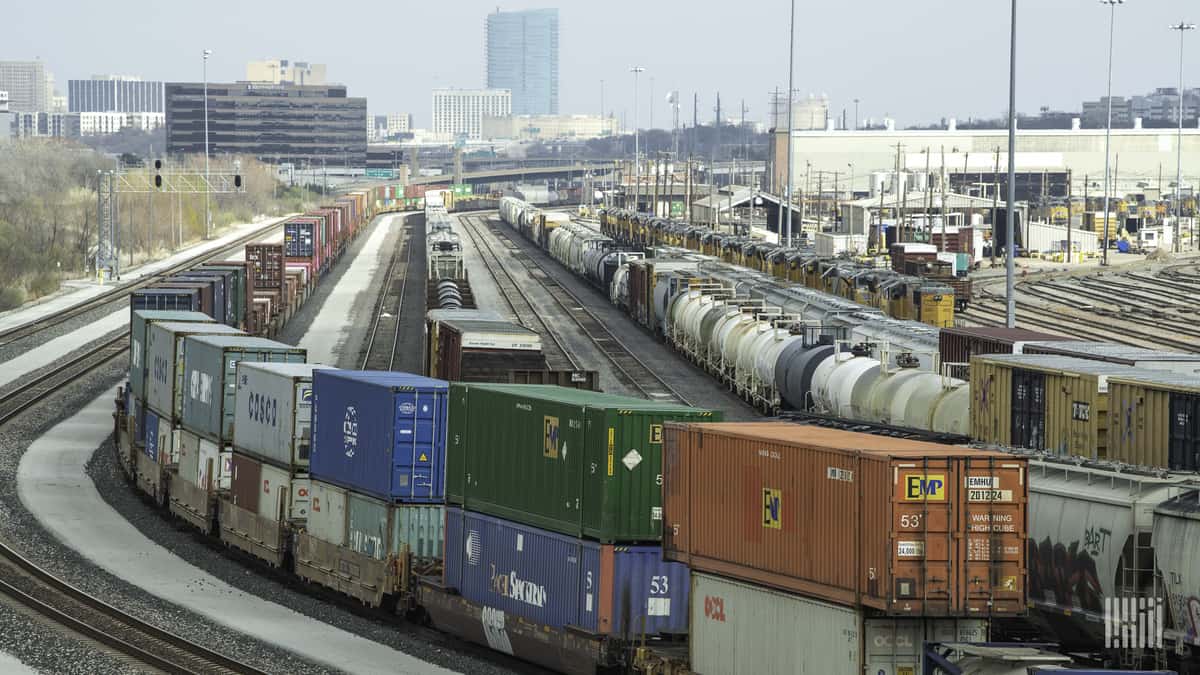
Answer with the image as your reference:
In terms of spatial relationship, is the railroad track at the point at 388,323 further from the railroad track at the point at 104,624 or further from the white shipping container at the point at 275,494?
the railroad track at the point at 104,624

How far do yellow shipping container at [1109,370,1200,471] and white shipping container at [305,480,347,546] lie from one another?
12975 millimetres

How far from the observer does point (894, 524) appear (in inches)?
715

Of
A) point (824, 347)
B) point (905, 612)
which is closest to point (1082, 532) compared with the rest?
point (905, 612)

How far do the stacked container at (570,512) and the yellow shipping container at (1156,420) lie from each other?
740 cm

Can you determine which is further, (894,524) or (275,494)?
(275,494)

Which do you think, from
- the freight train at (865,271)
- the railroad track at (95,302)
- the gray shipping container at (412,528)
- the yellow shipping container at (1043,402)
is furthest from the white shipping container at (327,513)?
the railroad track at (95,302)

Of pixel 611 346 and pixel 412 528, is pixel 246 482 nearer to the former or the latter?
pixel 412 528

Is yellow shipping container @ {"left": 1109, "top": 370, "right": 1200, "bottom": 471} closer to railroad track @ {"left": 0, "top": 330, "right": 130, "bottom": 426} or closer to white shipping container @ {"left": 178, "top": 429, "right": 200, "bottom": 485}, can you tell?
white shipping container @ {"left": 178, "top": 429, "right": 200, "bottom": 485}

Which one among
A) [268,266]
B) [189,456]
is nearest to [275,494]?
[189,456]

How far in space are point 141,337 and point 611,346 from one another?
29975 mm

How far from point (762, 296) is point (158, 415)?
88.9 feet

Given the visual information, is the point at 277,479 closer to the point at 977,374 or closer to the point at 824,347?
the point at 977,374

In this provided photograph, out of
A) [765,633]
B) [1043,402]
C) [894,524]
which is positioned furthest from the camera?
[1043,402]

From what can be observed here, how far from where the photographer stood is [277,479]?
32.1 meters
